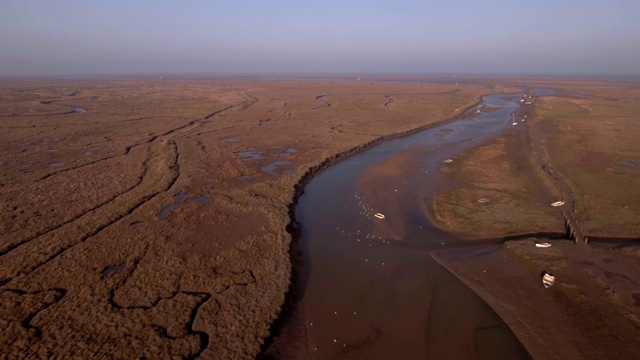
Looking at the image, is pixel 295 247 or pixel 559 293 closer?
pixel 559 293

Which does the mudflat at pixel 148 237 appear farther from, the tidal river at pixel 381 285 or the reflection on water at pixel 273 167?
→ the tidal river at pixel 381 285

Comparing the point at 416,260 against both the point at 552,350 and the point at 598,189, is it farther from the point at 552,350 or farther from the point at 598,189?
the point at 598,189

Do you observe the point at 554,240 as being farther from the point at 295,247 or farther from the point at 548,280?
the point at 295,247

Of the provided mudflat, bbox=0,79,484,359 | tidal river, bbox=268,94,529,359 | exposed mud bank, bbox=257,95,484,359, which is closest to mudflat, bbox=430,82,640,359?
tidal river, bbox=268,94,529,359

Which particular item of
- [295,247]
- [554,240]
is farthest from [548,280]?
[295,247]

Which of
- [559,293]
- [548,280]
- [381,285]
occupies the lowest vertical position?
[381,285]

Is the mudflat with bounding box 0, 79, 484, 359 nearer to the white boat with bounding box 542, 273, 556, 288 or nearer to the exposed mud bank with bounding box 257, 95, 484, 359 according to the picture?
the exposed mud bank with bounding box 257, 95, 484, 359
